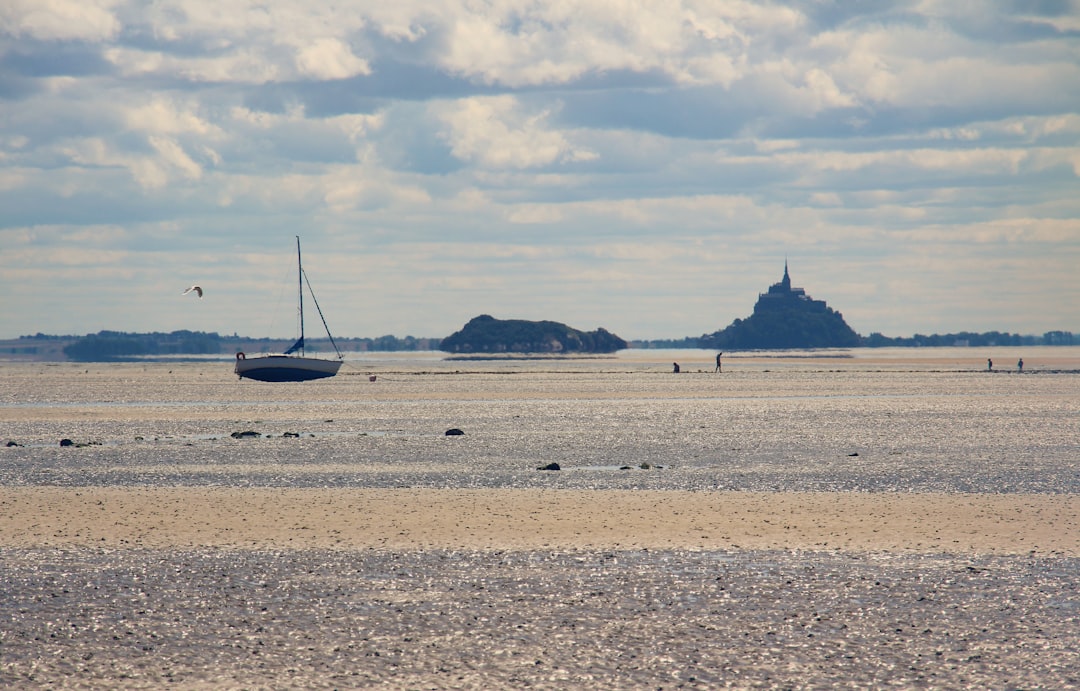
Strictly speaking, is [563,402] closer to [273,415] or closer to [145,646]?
[273,415]

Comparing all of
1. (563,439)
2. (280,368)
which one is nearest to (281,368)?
(280,368)

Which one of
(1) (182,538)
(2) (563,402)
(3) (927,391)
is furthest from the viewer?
(3) (927,391)

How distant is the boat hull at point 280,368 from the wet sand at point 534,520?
6999 centimetres

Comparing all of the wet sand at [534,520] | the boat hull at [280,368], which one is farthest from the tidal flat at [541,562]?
the boat hull at [280,368]

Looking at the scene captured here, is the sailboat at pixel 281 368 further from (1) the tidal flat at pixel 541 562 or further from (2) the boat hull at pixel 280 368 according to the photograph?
(1) the tidal flat at pixel 541 562

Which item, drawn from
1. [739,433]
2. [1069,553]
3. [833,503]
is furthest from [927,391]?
[1069,553]

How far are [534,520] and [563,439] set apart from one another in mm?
18463

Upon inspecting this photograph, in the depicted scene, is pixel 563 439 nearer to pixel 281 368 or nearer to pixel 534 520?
pixel 534 520

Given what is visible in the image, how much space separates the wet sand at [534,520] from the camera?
19.8 meters

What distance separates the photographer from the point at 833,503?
80.3 feet

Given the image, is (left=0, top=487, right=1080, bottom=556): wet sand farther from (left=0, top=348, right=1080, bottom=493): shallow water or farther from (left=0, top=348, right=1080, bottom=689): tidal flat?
(left=0, top=348, right=1080, bottom=493): shallow water

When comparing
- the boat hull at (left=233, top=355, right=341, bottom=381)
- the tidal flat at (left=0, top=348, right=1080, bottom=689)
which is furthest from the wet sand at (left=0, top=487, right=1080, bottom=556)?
the boat hull at (left=233, top=355, right=341, bottom=381)

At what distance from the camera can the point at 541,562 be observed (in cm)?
1822

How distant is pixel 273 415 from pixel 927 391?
1819 inches
